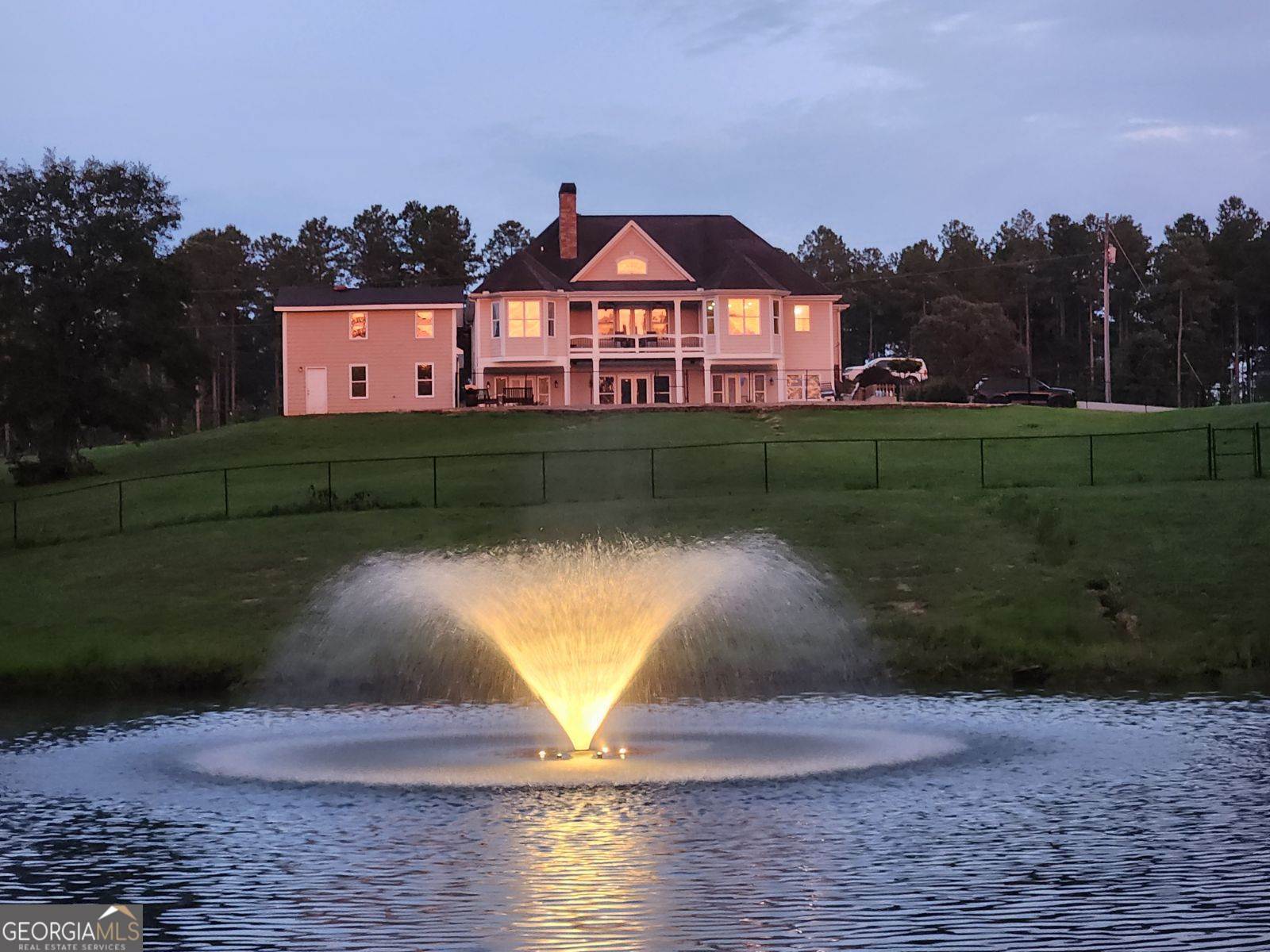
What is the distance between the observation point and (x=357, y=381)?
8888cm

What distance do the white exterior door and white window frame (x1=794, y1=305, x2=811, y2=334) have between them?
24542 mm

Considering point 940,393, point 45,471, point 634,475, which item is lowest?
point 634,475

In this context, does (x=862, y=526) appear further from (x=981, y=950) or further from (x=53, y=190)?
(x=53, y=190)

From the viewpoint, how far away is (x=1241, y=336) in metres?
164

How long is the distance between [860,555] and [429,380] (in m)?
52.1

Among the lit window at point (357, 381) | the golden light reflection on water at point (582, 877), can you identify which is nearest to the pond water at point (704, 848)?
the golden light reflection on water at point (582, 877)

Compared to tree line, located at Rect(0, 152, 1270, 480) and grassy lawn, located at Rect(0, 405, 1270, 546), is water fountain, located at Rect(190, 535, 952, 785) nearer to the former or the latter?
grassy lawn, located at Rect(0, 405, 1270, 546)

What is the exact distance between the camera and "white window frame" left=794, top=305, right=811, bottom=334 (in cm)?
9244

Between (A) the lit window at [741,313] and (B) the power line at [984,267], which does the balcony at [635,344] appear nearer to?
(A) the lit window at [741,313]

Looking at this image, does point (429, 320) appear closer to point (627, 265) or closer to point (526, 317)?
point (526, 317)

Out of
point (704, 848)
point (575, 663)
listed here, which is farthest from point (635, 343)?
point (704, 848)

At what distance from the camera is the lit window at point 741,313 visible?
8844 cm

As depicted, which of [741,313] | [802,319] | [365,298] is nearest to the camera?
[741,313]

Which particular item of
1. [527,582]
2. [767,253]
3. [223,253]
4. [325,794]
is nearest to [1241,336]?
[767,253]
